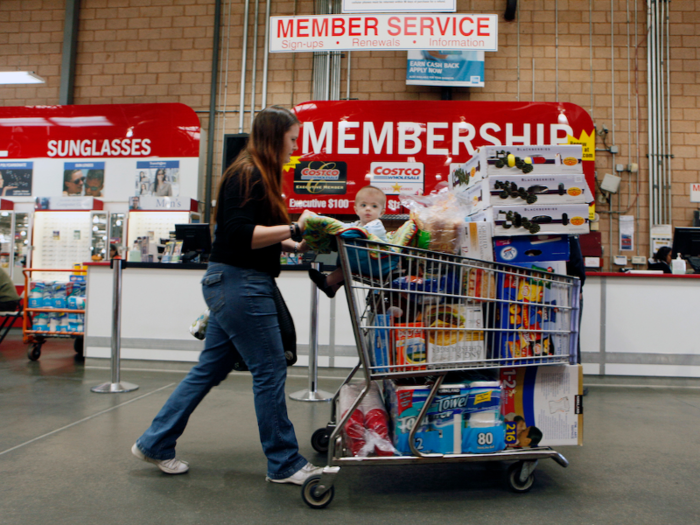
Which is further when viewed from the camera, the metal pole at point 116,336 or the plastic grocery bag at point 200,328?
the metal pole at point 116,336

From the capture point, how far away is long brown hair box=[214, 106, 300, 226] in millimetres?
1835

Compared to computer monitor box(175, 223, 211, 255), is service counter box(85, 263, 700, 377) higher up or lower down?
lower down

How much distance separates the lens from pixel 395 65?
7.32 meters

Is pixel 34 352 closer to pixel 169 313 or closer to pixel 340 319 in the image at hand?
pixel 169 313

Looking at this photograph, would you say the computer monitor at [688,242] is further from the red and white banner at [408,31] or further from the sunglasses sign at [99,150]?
the sunglasses sign at [99,150]

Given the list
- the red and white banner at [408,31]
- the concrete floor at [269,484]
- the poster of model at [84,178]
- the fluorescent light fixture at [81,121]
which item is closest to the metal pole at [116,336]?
the concrete floor at [269,484]

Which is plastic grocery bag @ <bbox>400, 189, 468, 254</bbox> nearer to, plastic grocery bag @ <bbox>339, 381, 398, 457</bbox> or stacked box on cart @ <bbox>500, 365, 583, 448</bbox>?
stacked box on cart @ <bbox>500, 365, 583, 448</bbox>

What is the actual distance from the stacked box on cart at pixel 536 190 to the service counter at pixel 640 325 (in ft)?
8.11

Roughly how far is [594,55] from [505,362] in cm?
692

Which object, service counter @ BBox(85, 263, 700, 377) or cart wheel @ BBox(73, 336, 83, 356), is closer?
service counter @ BBox(85, 263, 700, 377)

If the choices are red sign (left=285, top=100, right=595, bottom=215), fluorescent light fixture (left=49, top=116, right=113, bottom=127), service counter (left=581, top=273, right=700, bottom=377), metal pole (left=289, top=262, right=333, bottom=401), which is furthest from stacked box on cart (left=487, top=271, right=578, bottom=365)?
fluorescent light fixture (left=49, top=116, right=113, bottom=127)

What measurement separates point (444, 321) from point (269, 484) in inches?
36.5

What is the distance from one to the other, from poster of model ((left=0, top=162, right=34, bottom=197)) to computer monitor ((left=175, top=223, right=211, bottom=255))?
4.32 meters

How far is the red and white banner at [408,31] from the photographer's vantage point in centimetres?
409
